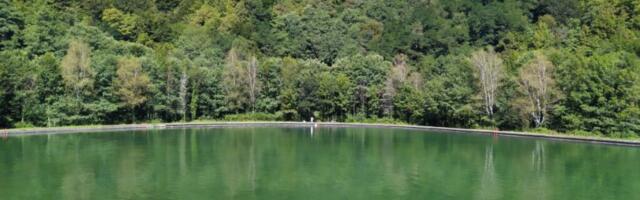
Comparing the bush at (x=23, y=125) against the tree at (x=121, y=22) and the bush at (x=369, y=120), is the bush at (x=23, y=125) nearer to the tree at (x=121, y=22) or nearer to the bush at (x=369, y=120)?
the bush at (x=369, y=120)

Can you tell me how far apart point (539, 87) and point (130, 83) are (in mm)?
31654

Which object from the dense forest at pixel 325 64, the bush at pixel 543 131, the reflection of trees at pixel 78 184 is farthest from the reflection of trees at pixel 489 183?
the dense forest at pixel 325 64

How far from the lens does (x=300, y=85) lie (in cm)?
6438

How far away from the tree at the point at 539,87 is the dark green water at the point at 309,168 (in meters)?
5.05

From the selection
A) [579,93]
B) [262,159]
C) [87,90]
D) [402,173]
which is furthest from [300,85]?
[402,173]

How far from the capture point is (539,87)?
47406mm

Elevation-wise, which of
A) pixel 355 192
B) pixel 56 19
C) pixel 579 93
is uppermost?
pixel 56 19

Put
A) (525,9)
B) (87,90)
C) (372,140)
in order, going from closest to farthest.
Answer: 1. (372,140)
2. (87,90)
3. (525,9)

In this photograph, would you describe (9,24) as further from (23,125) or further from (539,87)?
(539,87)

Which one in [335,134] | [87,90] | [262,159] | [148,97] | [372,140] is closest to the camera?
[262,159]

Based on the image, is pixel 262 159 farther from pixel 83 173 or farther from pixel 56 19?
pixel 56 19

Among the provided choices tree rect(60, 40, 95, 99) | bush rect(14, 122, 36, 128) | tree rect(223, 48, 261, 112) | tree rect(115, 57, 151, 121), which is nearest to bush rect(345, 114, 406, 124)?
tree rect(223, 48, 261, 112)

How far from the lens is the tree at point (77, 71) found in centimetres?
5172

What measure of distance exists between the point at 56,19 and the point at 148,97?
952 inches
